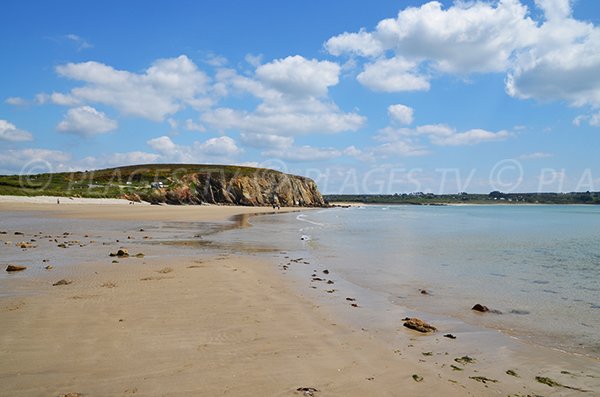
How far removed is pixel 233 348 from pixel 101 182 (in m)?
90.1

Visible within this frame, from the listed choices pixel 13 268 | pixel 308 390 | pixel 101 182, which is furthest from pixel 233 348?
pixel 101 182

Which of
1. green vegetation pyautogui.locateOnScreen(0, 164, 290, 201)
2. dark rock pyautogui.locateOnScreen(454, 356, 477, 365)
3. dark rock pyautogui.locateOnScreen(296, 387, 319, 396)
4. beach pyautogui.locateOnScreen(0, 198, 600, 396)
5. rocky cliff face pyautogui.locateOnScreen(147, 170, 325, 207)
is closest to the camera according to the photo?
dark rock pyautogui.locateOnScreen(296, 387, 319, 396)

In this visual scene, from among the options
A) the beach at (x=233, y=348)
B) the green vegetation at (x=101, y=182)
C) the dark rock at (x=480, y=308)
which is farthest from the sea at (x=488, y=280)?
the green vegetation at (x=101, y=182)

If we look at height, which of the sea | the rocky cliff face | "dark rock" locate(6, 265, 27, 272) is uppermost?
the rocky cliff face

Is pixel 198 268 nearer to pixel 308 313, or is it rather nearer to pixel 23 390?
pixel 308 313

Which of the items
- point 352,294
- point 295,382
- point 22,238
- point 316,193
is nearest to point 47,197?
point 22,238

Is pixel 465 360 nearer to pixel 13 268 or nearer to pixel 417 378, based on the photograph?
pixel 417 378

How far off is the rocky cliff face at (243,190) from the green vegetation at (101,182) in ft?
5.52

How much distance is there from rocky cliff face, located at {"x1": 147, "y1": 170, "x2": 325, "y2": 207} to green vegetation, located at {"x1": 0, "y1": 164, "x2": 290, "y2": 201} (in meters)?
1.68

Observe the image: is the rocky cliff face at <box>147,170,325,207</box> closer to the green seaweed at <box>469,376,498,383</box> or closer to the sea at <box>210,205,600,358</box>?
the sea at <box>210,205,600,358</box>

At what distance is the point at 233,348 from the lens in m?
5.85

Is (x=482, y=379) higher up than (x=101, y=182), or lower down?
lower down

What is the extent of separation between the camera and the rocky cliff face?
280ft

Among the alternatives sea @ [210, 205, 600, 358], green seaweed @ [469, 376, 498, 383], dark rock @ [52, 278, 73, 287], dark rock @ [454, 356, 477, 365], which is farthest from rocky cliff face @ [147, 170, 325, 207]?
green seaweed @ [469, 376, 498, 383]
